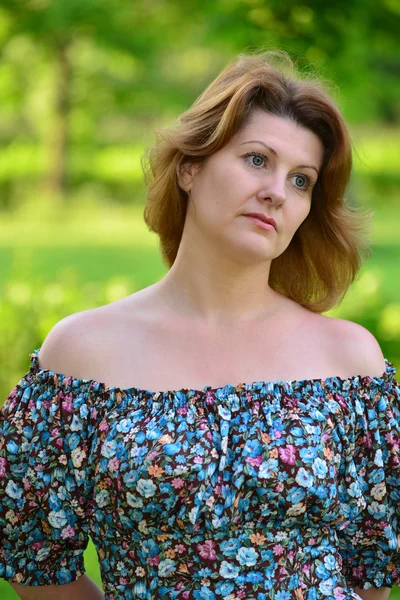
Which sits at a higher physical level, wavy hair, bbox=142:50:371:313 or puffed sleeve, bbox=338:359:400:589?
wavy hair, bbox=142:50:371:313

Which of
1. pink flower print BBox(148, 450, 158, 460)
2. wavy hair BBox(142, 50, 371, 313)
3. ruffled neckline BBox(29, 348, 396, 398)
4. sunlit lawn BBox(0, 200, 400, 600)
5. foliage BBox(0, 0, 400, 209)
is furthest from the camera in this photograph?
sunlit lawn BBox(0, 200, 400, 600)

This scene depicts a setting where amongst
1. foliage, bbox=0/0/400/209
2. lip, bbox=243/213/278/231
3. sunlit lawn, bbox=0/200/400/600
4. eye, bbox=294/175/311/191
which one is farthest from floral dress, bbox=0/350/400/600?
sunlit lawn, bbox=0/200/400/600

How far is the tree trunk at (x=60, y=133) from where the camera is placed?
Answer: 892 centimetres

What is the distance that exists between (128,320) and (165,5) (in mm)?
5184

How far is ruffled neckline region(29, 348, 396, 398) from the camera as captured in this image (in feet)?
6.75

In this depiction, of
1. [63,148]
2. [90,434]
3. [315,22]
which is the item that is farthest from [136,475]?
[63,148]

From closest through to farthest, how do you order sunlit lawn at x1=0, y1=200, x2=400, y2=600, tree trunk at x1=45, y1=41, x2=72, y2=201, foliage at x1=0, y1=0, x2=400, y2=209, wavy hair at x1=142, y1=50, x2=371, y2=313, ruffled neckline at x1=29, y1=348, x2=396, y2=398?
ruffled neckline at x1=29, y1=348, x2=396, y2=398
wavy hair at x1=142, y1=50, x2=371, y2=313
foliage at x1=0, y1=0, x2=400, y2=209
tree trunk at x1=45, y1=41, x2=72, y2=201
sunlit lawn at x1=0, y1=200, x2=400, y2=600

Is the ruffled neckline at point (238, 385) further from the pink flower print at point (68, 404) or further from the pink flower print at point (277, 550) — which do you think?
the pink flower print at point (277, 550)

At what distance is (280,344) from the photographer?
7.24ft

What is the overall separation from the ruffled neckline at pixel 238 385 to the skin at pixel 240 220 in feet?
0.65

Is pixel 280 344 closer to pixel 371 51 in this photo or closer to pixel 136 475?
pixel 136 475

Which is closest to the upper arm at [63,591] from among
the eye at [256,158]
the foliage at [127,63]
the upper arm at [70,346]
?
the upper arm at [70,346]

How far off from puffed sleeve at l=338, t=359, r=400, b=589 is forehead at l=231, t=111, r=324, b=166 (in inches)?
22.4

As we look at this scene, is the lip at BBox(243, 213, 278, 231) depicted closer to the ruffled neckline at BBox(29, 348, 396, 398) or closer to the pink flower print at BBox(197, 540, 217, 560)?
the ruffled neckline at BBox(29, 348, 396, 398)
